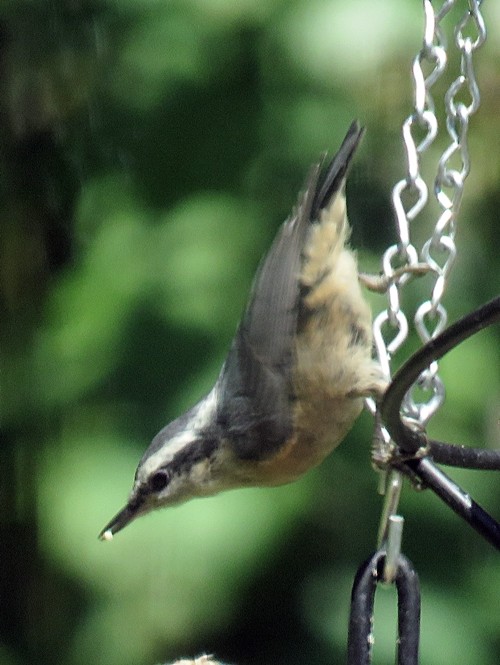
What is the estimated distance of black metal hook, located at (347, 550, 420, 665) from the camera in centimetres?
162

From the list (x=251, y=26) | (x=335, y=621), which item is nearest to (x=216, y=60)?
(x=251, y=26)

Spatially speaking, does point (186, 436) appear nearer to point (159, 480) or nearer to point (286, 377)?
point (159, 480)

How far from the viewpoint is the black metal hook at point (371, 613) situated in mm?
1617

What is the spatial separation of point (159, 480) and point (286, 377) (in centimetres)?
35

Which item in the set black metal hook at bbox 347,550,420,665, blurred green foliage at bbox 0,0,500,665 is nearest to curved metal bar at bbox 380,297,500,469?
black metal hook at bbox 347,550,420,665

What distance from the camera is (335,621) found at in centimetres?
289

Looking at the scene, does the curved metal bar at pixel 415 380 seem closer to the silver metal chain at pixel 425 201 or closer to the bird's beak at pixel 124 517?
the silver metal chain at pixel 425 201

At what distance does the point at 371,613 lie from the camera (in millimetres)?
1649

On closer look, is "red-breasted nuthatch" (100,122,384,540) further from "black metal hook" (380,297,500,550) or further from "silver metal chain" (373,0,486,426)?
"black metal hook" (380,297,500,550)

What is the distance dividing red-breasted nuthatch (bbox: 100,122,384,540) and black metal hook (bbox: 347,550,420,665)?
0.77 m

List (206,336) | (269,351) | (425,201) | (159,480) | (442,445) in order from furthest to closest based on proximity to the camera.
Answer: (206,336), (269,351), (159,480), (425,201), (442,445)

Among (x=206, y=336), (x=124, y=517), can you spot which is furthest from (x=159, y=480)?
(x=206, y=336)

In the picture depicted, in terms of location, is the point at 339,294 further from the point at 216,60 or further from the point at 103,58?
the point at 103,58

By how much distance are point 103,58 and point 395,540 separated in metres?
1.84
